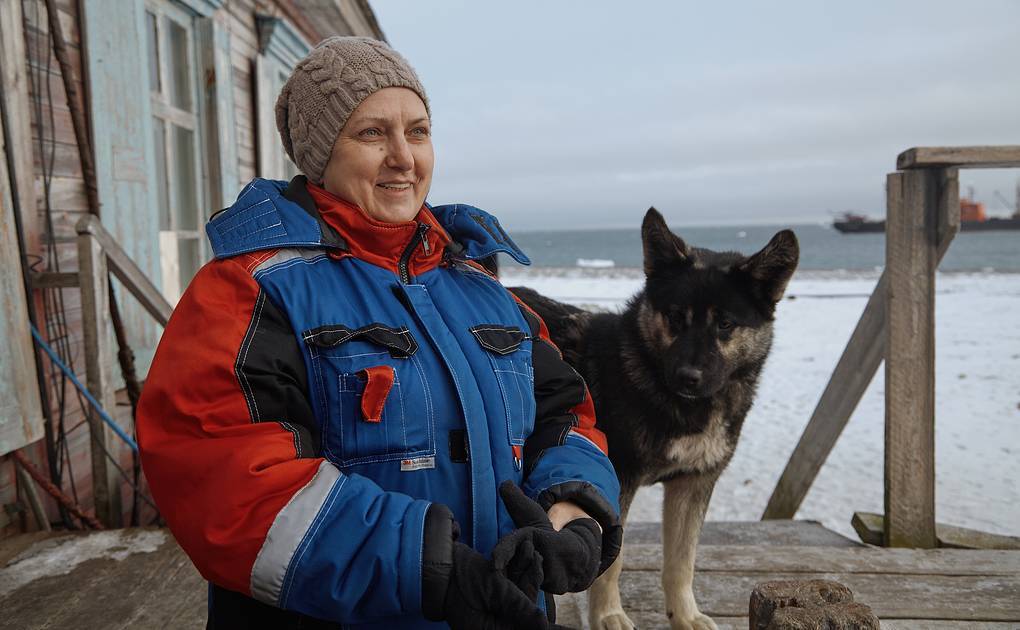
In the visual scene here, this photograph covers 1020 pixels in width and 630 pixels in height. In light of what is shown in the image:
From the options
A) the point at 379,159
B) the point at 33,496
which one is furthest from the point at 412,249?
the point at 33,496

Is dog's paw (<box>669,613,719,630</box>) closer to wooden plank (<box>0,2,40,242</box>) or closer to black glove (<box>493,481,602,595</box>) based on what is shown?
black glove (<box>493,481,602,595</box>)

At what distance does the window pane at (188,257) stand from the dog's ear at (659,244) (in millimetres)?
3422

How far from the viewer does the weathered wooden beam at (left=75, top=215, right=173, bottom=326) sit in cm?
303

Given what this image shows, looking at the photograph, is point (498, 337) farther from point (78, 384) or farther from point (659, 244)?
point (78, 384)

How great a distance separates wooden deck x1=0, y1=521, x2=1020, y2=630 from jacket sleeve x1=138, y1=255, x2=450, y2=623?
5.04 feet

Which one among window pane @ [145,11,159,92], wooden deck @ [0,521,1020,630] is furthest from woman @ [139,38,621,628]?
window pane @ [145,11,159,92]

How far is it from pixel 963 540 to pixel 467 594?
3.21 meters

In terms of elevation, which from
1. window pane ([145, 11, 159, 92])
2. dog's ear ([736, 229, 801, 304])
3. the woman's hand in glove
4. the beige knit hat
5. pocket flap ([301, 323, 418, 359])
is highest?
window pane ([145, 11, 159, 92])

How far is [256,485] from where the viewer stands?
3.89ft

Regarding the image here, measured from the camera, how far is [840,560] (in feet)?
10.2

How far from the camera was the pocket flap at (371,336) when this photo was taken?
1.35 metres

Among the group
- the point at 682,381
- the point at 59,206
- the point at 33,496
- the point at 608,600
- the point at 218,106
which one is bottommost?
the point at 608,600


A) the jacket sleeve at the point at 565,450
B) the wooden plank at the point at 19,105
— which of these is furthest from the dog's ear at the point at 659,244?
the wooden plank at the point at 19,105

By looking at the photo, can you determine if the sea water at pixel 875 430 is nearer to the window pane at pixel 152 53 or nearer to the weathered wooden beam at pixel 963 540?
the weathered wooden beam at pixel 963 540
